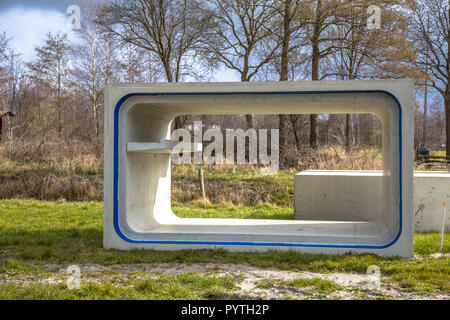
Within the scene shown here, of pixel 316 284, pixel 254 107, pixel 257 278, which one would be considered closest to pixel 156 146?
pixel 254 107

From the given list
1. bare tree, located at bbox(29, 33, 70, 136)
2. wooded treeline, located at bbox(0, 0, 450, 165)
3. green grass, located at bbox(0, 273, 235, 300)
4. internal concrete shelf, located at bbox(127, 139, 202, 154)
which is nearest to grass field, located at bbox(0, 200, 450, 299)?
green grass, located at bbox(0, 273, 235, 300)

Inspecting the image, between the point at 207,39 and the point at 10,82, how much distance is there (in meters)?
19.4

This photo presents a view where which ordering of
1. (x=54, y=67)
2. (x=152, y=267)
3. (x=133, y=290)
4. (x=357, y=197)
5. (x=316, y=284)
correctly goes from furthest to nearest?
(x=54, y=67) → (x=357, y=197) → (x=152, y=267) → (x=316, y=284) → (x=133, y=290)

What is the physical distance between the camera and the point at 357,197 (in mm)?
Answer: 9727

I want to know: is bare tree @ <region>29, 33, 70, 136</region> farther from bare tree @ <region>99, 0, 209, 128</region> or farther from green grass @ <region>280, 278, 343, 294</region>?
green grass @ <region>280, 278, 343, 294</region>

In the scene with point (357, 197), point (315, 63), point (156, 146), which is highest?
point (315, 63)

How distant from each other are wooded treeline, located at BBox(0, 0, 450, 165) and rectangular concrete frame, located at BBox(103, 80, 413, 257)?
33.9ft

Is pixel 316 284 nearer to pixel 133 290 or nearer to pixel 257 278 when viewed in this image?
pixel 257 278

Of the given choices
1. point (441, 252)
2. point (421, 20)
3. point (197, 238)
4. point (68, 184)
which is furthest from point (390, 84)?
point (421, 20)

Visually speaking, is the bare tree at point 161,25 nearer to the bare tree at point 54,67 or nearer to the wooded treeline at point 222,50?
the wooded treeline at point 222,50

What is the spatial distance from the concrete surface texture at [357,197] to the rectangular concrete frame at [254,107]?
1.67 metres

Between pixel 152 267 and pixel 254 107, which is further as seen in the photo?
pixel 254 107

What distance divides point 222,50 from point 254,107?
1575 cm

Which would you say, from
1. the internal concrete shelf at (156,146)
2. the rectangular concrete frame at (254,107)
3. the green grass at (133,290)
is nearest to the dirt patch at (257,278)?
the green grass at (133,290)
